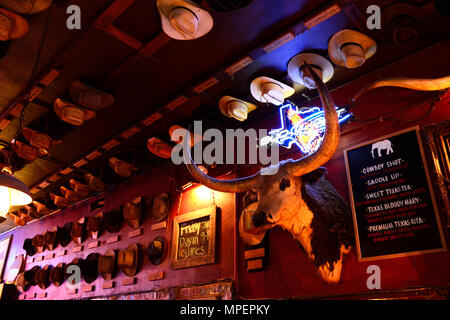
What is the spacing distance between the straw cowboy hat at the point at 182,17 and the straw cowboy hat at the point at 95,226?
5253 mm

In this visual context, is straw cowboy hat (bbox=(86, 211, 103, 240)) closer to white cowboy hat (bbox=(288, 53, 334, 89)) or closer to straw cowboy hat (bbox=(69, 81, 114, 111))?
straw cowboy hat (bbox=(69, 81, 114, 111))

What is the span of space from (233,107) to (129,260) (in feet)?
10.8

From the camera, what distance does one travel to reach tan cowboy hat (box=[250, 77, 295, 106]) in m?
4.23

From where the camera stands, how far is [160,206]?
6117 millimetres

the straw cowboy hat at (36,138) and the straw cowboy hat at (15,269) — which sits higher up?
the straw cowboy hat at (36,138)

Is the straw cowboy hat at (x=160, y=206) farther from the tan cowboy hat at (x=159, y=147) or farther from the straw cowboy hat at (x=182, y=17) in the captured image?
the straw cowboy hat at (x=182, y=17)

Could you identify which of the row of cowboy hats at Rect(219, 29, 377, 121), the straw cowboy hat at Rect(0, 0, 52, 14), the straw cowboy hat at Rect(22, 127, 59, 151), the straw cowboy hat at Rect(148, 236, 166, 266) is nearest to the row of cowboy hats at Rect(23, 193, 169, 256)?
the straw cowboy hat at Rect(148, 236, 166, 266)

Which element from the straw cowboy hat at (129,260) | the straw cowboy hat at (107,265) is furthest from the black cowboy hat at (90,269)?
the straw cowboy hat at (129,260)

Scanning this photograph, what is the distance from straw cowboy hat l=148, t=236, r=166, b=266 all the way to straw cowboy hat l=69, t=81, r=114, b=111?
7.65 feet

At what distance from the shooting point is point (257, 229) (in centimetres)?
331

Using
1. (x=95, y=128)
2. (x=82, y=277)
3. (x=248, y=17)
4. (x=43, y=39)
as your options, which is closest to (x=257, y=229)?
(x=248, y=17)

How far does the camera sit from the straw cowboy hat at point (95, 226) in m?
7.41

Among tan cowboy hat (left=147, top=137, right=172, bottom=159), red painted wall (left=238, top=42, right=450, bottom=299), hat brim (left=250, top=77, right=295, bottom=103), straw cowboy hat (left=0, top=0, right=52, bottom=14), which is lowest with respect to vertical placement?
red painted wall (left=238, top=42, right=450, bottom=299)

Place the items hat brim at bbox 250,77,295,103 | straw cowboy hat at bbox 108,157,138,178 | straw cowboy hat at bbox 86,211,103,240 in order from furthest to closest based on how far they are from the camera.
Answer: straw cowboy hat at bbox 86,211,103,240
straw cowboy hat at bbox 108,157,138,178
hat brim at bbox 250,77,295,103
